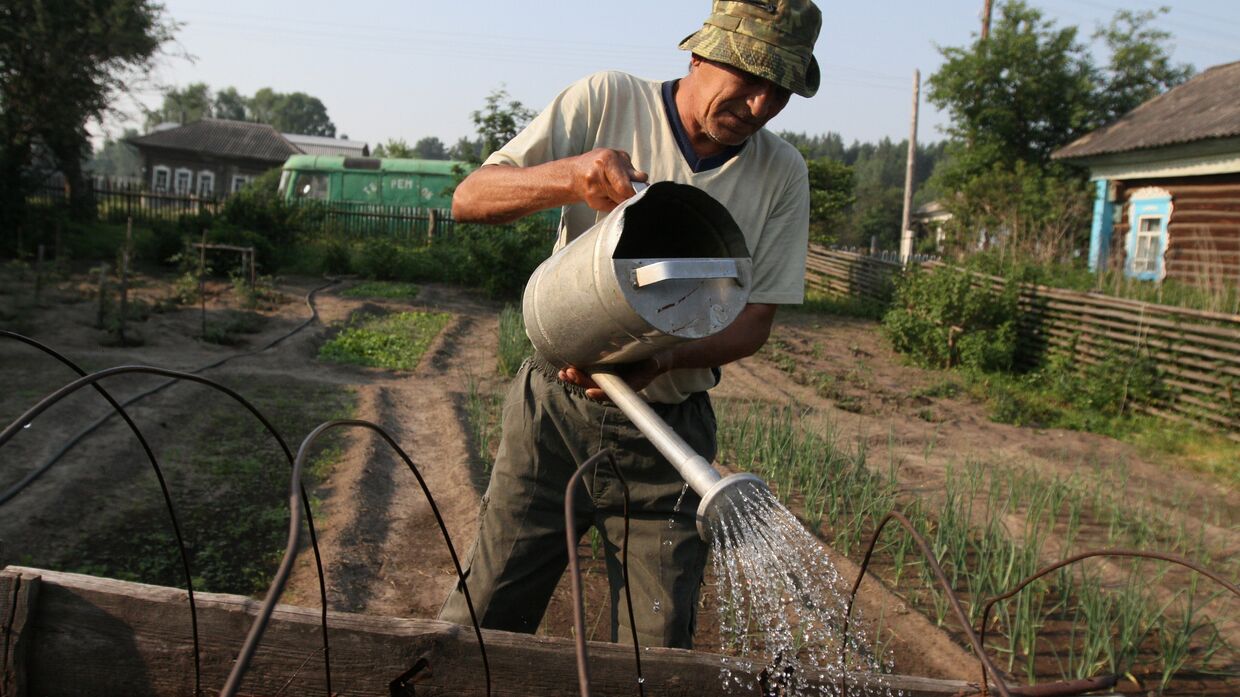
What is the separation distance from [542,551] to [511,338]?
17.4 ft

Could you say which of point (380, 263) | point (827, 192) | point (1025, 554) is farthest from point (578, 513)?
point (827, 192)

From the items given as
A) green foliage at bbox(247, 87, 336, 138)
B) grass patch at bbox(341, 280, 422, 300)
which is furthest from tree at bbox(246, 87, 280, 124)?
grass patch at bbox(341, 280, 422, 300)

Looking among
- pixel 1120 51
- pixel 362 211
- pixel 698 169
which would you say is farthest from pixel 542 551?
pixel 1120 51

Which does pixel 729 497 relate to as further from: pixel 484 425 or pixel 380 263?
pixel 380 263

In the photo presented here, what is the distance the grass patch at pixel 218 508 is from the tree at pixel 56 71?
8.58m

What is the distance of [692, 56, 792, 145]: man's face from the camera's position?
160 cm

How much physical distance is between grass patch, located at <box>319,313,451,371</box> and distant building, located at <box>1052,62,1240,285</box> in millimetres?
8309

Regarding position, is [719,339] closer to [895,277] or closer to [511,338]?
[511,338]

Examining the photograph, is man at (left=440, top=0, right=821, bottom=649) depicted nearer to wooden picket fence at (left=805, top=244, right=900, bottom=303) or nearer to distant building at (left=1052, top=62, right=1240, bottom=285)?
distant building at (left=1052, top=62, right=1240, bottom=285)

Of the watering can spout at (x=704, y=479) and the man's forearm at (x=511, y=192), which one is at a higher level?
the man's forearm at (x=511, y=192)

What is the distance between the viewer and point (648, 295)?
4.06 feet

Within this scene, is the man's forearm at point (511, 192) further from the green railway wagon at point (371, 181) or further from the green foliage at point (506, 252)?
the green railway wagon at point (371, 181)

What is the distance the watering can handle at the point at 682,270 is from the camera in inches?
45.3

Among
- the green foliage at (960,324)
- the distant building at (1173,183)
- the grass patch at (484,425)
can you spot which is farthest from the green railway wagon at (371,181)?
the grass patch at (484,425)
